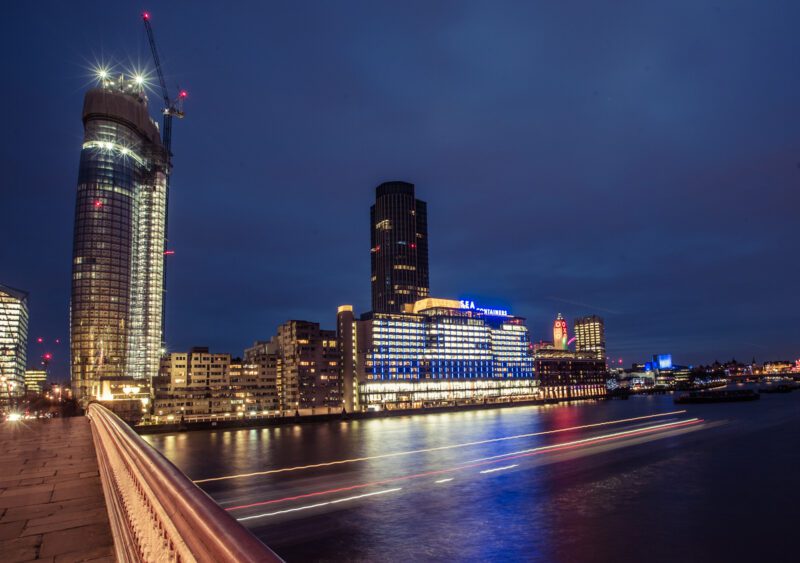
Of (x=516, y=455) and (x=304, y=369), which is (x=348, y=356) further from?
(x=516, y=455)

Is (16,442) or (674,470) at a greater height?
(16,442)

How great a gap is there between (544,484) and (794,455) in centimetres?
4333

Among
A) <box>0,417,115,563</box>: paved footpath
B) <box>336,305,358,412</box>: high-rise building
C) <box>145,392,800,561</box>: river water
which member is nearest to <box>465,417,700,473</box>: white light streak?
<box>145,392,800,561</box>: river water

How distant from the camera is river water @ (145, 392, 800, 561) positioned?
34.8 metres

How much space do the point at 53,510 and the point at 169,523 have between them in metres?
6.35

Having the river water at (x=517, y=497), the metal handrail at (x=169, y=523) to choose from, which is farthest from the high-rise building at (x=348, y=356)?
the metal handrail at (x=169, y=523)

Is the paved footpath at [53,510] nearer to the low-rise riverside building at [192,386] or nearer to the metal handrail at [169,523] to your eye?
the metal handrail at [169,523]

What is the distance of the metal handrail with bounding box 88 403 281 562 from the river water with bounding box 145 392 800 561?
29307 millimetres

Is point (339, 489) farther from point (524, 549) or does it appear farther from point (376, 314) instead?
point (376, 314)

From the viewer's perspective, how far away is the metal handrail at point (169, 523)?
8.18 ft

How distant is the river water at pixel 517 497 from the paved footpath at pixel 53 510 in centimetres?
2195

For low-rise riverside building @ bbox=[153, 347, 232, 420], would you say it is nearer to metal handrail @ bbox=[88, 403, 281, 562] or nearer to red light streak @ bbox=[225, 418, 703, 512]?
red light streak @ bbox=[225, 418, 703, 512]

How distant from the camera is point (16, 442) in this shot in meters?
19.6

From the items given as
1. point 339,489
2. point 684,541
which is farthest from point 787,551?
point 339,489
